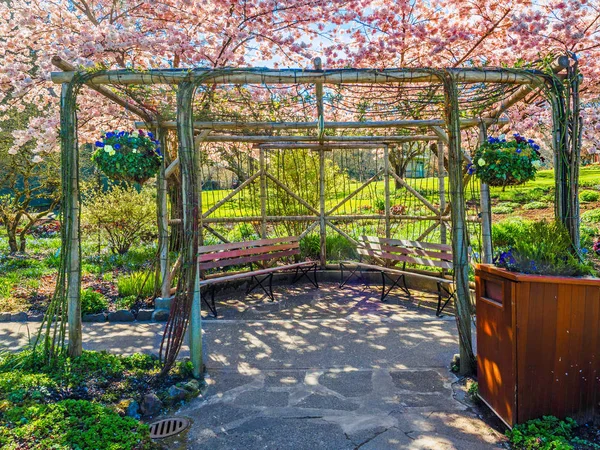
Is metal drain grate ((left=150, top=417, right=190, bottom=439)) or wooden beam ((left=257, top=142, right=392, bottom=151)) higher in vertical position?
wooden beam ((left=257, top=142, right=392, bottom=151))

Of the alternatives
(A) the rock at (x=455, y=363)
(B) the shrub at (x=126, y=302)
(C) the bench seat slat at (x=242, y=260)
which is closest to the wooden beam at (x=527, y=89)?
(A) the rock at (x=455, y=363)

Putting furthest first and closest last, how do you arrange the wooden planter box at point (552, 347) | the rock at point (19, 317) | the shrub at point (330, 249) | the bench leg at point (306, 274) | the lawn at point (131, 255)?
1. the shrub at point (330, 249)
2. the bench leg at point (306, 274)
3. the lawn at point (131, 255)
4. the rock at point (19, 317)
5. the wooden planter box at point (552, 347)

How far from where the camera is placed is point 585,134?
7684 millimetres

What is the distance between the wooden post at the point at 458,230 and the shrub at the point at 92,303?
14.2 feet

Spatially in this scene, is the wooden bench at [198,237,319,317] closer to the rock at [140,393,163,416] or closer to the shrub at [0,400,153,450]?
the rock at [140,393,163,416]

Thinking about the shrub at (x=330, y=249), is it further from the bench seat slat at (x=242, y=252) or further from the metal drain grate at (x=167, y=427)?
the metal drain grate at (x=167, y=427)

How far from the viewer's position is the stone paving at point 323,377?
2658 mm

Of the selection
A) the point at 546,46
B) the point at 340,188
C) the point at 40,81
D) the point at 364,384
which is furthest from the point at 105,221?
the point at 546,46

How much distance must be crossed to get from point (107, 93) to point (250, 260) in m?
2.97

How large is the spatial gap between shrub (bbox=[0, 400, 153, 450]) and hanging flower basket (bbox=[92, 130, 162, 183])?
178 cm

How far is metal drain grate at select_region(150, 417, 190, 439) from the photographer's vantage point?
→ 271 cm

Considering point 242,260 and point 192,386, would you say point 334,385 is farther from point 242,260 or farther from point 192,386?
point 242,260

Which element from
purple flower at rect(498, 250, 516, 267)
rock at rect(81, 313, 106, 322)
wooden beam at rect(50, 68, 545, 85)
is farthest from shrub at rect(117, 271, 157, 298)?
purple flower at rect(498, 250, 516, 267)

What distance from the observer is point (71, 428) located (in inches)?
94.9
